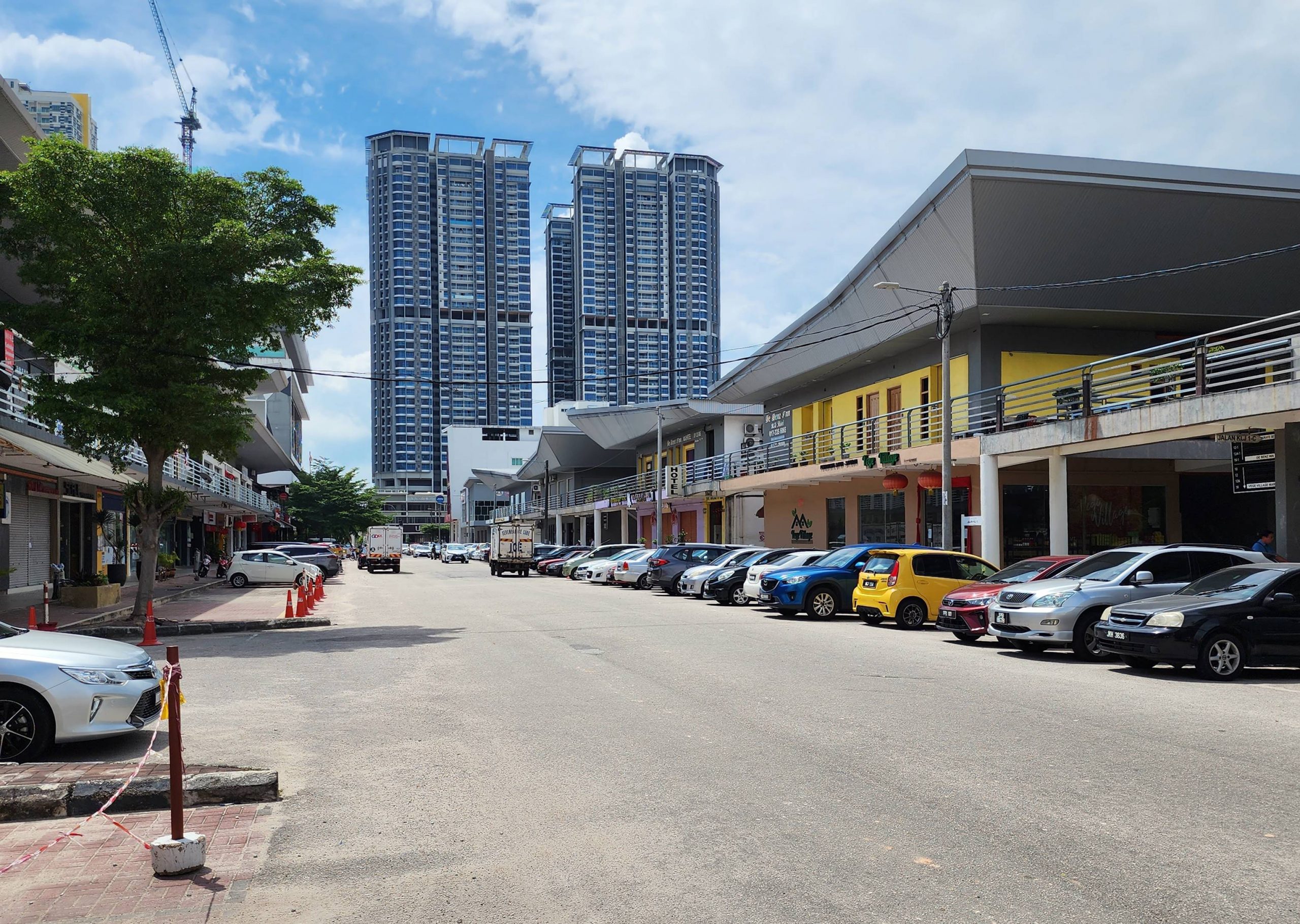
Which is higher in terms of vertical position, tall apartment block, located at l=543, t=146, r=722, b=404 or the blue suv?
tall apartment block, located at l=543, t=146, r=722, b=404

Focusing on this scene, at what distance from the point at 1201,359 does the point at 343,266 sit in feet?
52.6

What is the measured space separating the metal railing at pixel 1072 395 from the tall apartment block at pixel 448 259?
108688 millimetres

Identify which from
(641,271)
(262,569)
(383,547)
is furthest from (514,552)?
(641,271)

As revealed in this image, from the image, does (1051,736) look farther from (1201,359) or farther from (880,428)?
(880,428)

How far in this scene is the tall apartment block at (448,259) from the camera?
151625mm

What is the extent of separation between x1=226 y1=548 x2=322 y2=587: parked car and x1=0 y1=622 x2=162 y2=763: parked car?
30.2m

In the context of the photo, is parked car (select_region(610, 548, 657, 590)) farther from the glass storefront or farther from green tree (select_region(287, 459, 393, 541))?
green tree (select_region(287, 459, 393, 541))

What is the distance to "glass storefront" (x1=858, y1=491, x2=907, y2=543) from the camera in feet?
114

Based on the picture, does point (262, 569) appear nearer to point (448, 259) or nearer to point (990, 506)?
point (990, 506)

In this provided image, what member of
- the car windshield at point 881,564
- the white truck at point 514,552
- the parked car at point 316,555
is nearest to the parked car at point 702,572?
the car windshield at point 881,564

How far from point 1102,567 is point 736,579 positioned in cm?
1184

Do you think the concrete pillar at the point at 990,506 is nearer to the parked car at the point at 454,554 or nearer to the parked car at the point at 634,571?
the parked car at the point at 634,571

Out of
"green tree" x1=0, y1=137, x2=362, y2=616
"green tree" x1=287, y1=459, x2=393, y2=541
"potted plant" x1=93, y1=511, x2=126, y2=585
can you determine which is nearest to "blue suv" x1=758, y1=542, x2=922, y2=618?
"green tree" x1=0, y1=137, x2=362, y2=616

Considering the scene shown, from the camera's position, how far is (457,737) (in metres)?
9.01
